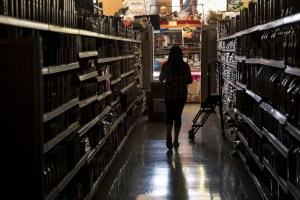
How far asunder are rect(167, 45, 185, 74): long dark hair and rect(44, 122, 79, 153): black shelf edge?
12.6 ft

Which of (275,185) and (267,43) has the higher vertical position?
(267,43)

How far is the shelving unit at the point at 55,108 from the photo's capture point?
298 cm

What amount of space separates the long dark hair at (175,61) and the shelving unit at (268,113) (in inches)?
40.8

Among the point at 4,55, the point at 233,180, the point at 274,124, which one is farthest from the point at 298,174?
the point at 233,180

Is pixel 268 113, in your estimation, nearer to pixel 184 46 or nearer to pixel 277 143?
pixel 277 143

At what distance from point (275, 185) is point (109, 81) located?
10.7ft

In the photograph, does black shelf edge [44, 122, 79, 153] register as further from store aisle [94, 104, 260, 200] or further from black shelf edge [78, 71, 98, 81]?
store aisle [94, 104, 260, 200]

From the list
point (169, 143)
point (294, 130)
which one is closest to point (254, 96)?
point (294, 130)

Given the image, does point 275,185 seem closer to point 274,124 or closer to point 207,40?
point 274,124

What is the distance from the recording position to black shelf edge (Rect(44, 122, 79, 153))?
3525 mm

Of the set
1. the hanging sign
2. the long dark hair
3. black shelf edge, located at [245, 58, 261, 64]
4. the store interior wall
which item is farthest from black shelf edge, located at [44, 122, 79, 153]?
the store interior wall

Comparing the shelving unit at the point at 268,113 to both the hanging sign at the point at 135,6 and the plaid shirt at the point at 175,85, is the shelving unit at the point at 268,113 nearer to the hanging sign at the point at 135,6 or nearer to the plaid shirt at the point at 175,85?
the plaid shirt at the point at 175,85

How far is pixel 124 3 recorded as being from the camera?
16.9 metres

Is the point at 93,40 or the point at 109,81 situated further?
the point at 109,81
